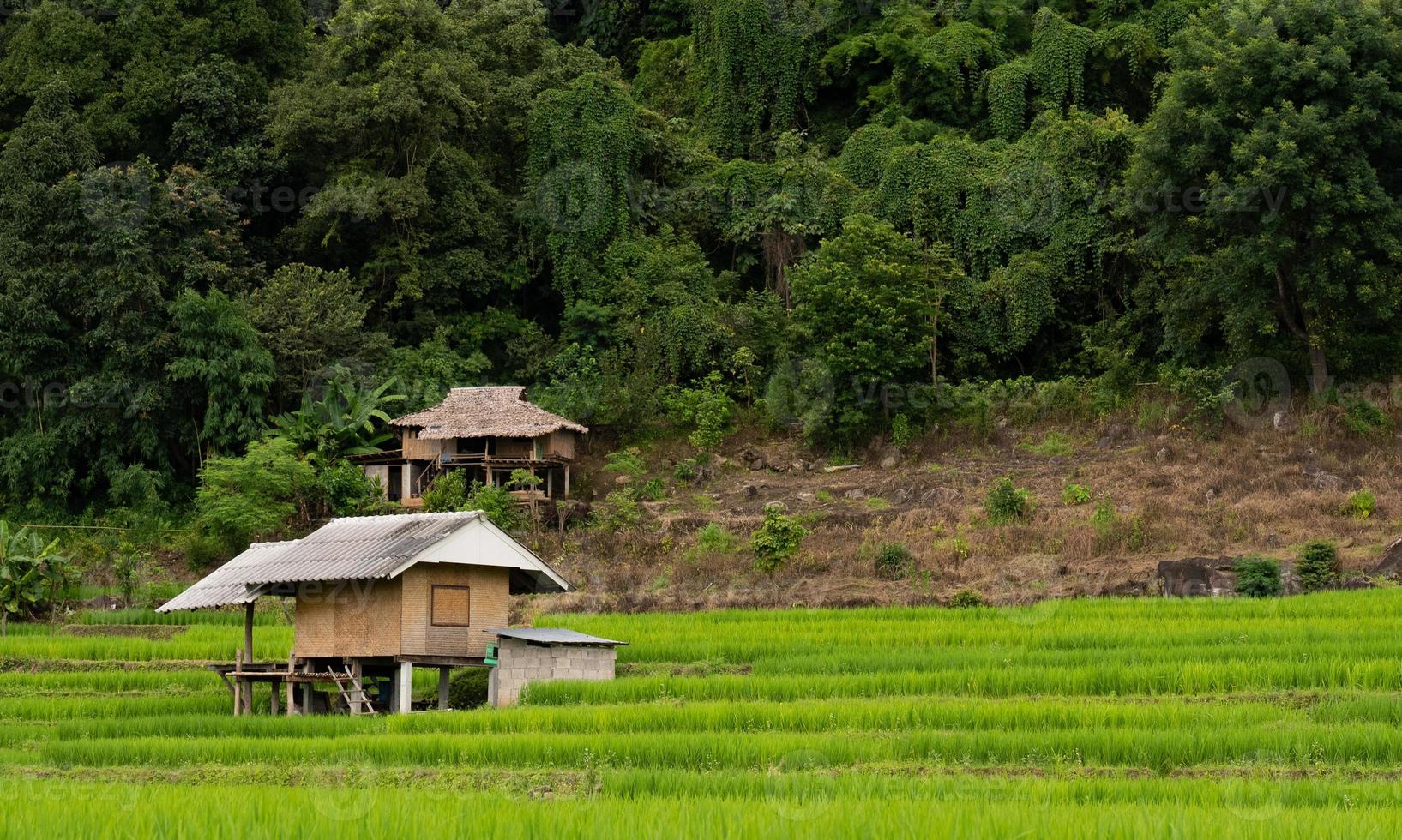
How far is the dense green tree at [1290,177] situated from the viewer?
97.5ft

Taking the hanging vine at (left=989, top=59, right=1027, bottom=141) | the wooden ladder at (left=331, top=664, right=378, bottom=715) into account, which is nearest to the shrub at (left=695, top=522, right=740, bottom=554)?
the wooden ladder at (left=331, top=664, right=378, bottom=715)

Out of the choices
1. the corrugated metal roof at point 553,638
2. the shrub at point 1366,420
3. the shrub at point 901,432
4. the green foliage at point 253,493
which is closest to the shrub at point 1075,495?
the shrub at point 1366,420

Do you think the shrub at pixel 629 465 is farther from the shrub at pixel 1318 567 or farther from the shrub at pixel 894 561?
the shrub at pixel 1318 567

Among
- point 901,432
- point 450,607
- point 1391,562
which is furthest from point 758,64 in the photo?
point 450,607

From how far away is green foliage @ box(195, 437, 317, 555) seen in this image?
103 ft

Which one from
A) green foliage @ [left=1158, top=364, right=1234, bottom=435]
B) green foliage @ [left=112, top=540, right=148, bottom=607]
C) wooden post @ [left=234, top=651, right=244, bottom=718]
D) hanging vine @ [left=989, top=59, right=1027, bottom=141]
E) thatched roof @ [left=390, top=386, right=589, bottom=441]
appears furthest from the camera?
hanging vine @ [left=989, top=59, right=1027, bottom=141]

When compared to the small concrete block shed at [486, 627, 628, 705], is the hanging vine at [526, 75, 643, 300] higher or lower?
higher

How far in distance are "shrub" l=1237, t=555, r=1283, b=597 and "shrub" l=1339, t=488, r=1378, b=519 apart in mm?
3102

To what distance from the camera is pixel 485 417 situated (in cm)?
3428

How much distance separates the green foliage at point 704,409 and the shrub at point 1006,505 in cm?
830

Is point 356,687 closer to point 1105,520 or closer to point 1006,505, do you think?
point 1006,505

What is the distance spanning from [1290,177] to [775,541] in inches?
455

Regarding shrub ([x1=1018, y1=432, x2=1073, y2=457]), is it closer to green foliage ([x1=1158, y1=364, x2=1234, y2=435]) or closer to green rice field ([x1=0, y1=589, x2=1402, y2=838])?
green foliage ([x1=1158, y1=364, x2=1234, y2=435])

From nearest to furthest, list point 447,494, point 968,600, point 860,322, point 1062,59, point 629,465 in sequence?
point 968,600 → point 447,494 → point 629,465 → point 860,322 → point 1062,59
